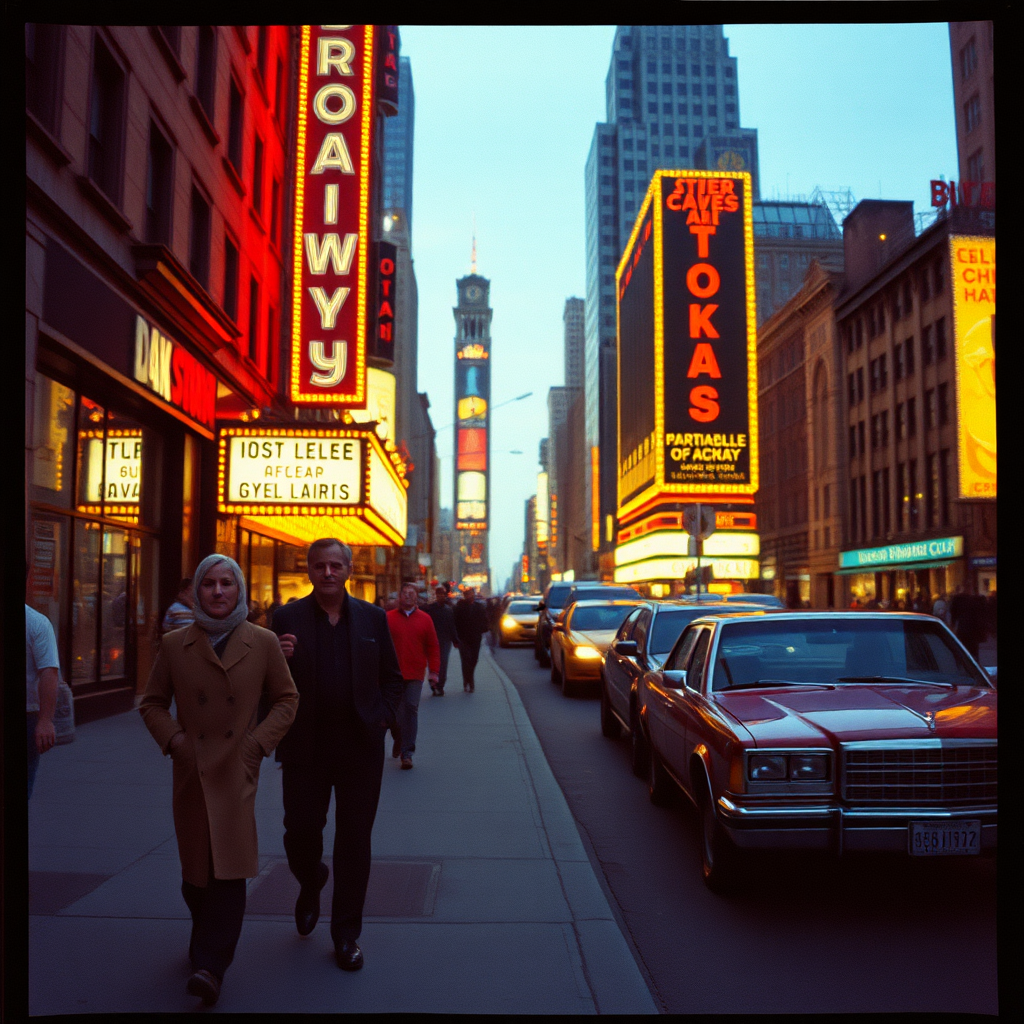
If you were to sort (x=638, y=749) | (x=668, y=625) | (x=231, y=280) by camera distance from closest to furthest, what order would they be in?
(x=638, y=749) → (x=668, y=625) → (x=231, y=280)

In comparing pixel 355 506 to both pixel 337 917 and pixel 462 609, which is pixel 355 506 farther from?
pixel 337 917

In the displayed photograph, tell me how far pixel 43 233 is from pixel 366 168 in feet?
45.4

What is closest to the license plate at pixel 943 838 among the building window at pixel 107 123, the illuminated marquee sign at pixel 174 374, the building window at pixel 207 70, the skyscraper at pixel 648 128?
the illuminated marquee sign at pixel 174 374

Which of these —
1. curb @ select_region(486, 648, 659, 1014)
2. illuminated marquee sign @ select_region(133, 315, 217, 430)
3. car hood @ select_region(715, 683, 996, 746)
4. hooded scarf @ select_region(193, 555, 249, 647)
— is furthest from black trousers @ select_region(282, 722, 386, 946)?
illuminated marquee sign @ select_region(133, 315, 217, 430)

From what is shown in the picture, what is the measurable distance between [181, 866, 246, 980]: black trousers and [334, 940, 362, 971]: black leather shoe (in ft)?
1.67

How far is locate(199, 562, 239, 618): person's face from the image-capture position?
449 centimetres

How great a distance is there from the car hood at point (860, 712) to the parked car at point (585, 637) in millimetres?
10509

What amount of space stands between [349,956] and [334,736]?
0.96 metres

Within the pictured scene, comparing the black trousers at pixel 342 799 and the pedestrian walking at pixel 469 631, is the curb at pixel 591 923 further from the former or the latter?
the pedestrian walking at pixel 469 631

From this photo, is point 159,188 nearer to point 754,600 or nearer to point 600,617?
point 600,617

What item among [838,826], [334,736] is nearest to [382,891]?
[334,736]

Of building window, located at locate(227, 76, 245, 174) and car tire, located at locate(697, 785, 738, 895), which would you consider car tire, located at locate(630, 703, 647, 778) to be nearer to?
car tire, located at locate(697, 785, 738, 895)

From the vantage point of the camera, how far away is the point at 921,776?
5316 millimetres

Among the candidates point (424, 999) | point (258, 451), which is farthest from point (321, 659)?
point (258, 451)
